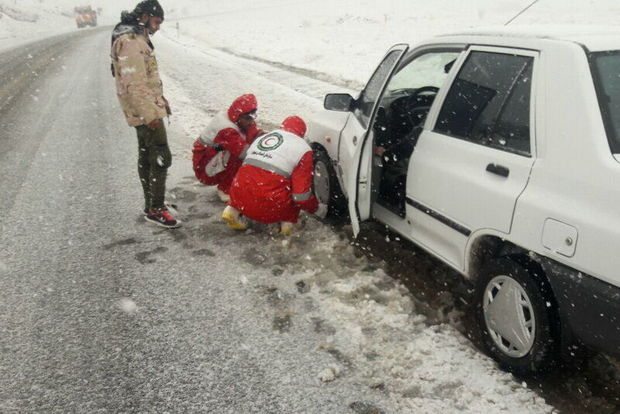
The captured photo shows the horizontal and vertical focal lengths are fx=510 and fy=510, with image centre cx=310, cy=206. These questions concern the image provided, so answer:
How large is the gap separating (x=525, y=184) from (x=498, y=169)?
0.66 feet

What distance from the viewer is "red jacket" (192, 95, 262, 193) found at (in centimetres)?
499

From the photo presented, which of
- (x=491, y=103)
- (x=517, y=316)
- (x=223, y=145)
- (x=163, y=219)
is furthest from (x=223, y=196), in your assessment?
(x=517, y=316)

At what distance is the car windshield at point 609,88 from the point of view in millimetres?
2279

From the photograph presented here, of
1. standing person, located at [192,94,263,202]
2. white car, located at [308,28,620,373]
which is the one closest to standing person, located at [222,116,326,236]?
standing person, located at [192,94,263,202]

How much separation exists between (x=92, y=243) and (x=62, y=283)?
715 millimetres

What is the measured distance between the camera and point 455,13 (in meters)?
32.5

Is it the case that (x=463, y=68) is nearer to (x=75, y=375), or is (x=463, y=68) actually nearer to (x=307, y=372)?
(x=307, y=372)

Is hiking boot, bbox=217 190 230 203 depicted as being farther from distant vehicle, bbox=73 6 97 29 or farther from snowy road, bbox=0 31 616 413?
distant vehicle, bbox=73 6 97 29

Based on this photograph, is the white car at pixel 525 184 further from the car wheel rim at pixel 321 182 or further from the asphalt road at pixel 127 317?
the car wheel rim at pixel 321 182

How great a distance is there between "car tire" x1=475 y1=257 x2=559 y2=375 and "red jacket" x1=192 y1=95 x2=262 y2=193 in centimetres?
292

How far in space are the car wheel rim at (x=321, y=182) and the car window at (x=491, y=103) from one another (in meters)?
1.70

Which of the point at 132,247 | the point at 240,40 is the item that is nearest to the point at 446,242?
the point at 132,247

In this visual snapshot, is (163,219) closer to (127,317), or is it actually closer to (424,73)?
(127,317)

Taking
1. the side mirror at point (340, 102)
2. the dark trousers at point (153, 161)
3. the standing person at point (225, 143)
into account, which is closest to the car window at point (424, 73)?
the side mirror at point (340, 102)
